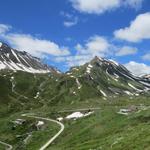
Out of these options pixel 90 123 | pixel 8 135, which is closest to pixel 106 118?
pixel 90 123

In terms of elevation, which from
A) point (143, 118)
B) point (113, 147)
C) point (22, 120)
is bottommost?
point (113, 147)

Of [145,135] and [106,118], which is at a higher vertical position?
[106,118]

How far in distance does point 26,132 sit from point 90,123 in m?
49.8

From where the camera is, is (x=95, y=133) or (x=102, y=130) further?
(x=102, y=130)

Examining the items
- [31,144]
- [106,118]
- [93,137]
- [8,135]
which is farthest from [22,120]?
[93,137]

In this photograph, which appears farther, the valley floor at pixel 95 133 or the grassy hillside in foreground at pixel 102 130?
the grassy hillside in foreground at pixel 102 130

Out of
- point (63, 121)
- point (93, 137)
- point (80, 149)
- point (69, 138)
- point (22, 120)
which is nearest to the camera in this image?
point (80, 149)

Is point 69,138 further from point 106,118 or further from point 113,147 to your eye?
point 113,147

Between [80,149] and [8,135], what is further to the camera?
[8,135]

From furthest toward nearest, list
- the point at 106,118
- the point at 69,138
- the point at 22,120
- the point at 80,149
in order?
the point at 22,120 < the point at 106,118 < the point at 69,138 < the point at 80,149

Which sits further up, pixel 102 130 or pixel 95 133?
pixel 102 130

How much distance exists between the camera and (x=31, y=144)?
459ft

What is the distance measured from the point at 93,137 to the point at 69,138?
10983mm

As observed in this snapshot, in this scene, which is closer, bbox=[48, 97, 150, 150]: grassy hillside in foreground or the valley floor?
the valley floor
